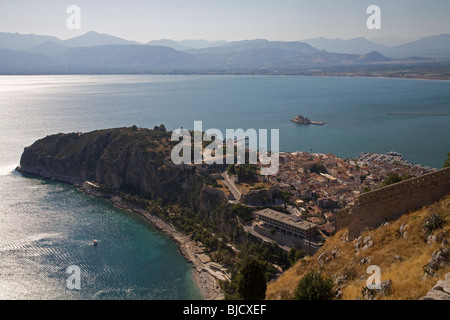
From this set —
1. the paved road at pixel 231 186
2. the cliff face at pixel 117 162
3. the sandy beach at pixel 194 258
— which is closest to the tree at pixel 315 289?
the sandy beach at pixel 194 258

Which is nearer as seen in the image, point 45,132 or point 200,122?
point 45,132

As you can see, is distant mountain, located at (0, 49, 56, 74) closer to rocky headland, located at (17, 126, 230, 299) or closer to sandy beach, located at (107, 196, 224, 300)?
rocky headland, located at (17, 126, 230, 299)

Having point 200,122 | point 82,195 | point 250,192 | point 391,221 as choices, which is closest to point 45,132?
point 200,122

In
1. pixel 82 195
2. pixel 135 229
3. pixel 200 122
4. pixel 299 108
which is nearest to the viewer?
pixel 135 229

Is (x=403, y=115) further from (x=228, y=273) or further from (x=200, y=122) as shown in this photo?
(x=228, y=273)

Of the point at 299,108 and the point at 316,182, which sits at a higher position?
the point at 299,108

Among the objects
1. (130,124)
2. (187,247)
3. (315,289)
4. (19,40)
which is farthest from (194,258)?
(19,40)

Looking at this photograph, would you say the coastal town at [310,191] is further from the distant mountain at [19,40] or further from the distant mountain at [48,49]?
the distant mountain at [19,40]

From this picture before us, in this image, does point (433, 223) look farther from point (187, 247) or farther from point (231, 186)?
point (231, 186)
